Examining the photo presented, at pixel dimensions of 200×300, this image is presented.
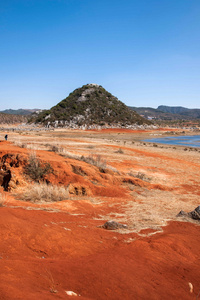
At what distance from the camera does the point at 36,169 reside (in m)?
10.0

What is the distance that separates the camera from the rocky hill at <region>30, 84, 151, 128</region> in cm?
7413

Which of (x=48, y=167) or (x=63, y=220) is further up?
(x=48, y=167)

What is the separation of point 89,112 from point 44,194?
71273mm

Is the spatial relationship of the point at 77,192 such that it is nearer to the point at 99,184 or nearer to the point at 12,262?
the point at 99,184

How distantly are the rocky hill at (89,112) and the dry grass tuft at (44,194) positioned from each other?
203ft

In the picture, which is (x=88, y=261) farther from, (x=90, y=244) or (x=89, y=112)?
(x=89, y=112)

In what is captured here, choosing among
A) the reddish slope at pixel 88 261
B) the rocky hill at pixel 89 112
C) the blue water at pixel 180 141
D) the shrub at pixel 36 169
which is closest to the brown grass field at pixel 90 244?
the reddish slope at pixel 88 261

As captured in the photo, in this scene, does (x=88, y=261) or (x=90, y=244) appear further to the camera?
(x=90, y=244)

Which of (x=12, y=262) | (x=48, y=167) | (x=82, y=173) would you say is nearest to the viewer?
(x=12, y=262)

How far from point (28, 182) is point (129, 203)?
447 centimetres

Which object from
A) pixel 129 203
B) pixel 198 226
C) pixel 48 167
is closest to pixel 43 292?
pixel 198 226

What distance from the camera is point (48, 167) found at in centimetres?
1037

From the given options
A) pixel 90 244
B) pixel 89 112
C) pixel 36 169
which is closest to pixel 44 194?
pixel 36 169

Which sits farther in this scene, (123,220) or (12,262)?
(123,220)
